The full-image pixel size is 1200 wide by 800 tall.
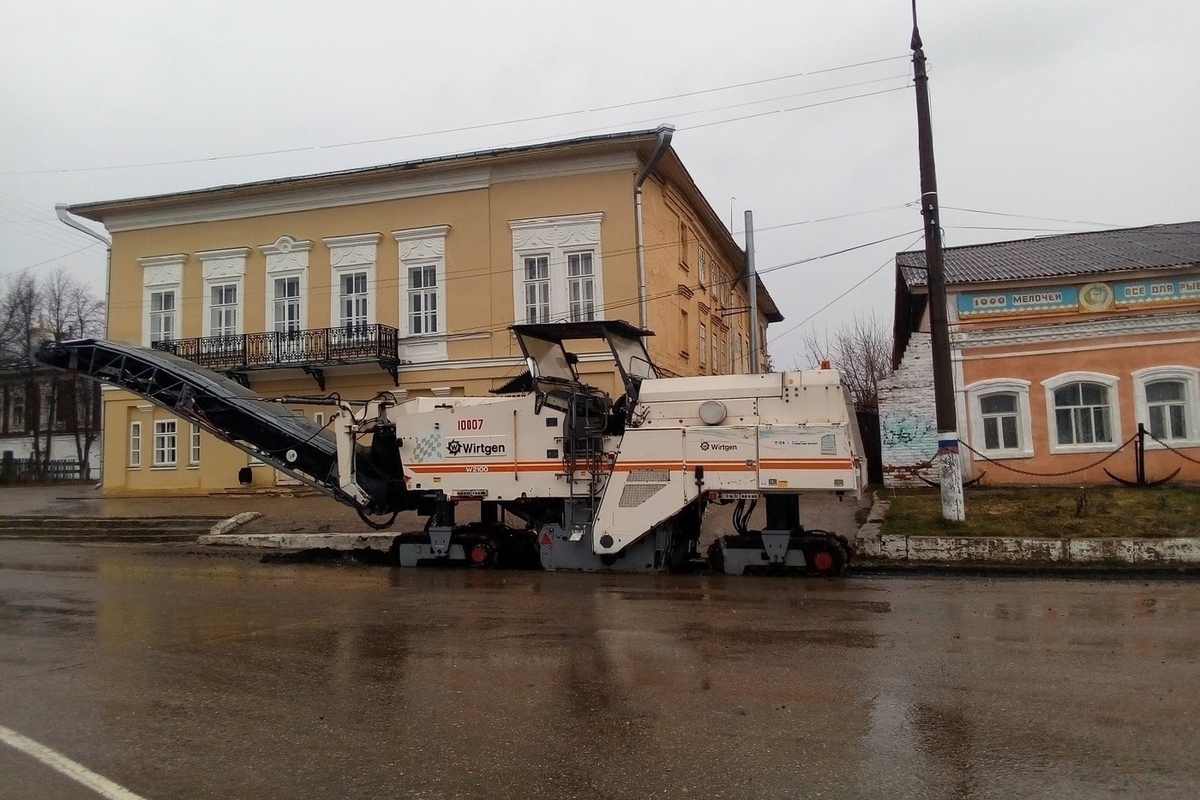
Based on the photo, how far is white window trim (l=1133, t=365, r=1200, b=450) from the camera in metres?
19.5

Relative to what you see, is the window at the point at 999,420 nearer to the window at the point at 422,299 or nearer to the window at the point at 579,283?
the window at the point at 579,283

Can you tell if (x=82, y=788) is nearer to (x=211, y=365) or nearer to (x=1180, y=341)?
(x=1180, y=341)

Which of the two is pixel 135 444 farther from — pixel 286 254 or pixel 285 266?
pixel 286 254

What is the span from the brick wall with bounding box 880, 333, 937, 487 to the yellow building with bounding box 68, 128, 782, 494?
5.78 m

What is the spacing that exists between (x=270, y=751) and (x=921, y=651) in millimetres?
4874

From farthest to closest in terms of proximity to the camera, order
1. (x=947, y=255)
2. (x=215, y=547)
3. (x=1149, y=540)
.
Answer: (x=947, y=255), (x=215, y=547), (x=1149, y=540)

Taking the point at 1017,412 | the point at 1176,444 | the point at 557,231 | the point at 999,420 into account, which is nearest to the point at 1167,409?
the point at 1176,444

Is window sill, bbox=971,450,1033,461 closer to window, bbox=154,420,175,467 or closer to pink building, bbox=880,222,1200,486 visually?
pink building, bbox=880,222,1200,486

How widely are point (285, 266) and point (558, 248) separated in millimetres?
8325

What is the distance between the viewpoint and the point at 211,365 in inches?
1029

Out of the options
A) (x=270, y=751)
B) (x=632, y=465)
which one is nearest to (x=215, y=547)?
(x=632, y=465)

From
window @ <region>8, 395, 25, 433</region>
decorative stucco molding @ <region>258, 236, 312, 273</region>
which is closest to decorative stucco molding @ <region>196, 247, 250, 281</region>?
decorative stucco molding @ <region>258, 236, 312, 273</region>

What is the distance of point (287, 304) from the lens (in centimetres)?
2623

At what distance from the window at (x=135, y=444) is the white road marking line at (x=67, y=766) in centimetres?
2425
